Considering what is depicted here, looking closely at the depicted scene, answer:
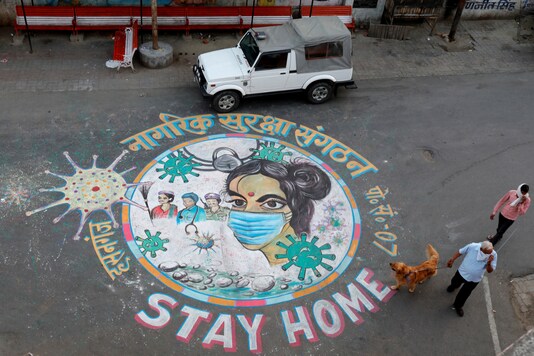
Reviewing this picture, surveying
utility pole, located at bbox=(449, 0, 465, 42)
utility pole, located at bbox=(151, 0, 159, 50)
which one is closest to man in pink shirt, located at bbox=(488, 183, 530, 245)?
utility pole, located at bbox=(449, 0, 465, 42)

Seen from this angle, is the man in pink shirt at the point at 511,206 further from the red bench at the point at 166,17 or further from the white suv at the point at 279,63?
the red bench at the point at 166,17

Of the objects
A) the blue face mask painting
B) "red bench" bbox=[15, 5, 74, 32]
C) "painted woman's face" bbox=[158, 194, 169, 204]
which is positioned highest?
"red bench" bbox=[15, 5, 74, 32]

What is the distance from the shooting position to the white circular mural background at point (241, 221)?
32.5 ft

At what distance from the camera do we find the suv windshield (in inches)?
517

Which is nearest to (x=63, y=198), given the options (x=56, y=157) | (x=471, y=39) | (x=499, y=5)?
(x=56, y=157)

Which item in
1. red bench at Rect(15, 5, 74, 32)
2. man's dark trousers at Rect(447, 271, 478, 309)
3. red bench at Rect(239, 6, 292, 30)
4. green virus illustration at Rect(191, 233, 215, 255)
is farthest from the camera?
red bench at Rect(239, 6, 292, 30)

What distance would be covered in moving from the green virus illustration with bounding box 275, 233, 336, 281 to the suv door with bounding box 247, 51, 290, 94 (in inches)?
179

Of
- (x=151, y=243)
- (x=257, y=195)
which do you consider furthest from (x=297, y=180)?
(x=151, y=243)

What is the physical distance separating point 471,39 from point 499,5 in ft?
→ 7.26

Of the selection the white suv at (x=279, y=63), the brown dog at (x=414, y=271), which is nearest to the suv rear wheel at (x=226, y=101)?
the white suv at (x=279, y=63)

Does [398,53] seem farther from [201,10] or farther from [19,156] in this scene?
[19,156]

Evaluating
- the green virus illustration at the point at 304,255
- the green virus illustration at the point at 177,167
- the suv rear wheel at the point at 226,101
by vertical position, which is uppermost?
the suv rear wheel at the point at 226,101

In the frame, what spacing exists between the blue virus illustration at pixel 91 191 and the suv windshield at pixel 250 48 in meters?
4.33

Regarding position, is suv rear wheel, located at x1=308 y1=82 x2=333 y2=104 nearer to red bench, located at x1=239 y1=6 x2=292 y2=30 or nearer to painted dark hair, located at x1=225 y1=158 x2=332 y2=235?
painted dark hair, located at x1=225 y1=158 x2=332 y2=235
